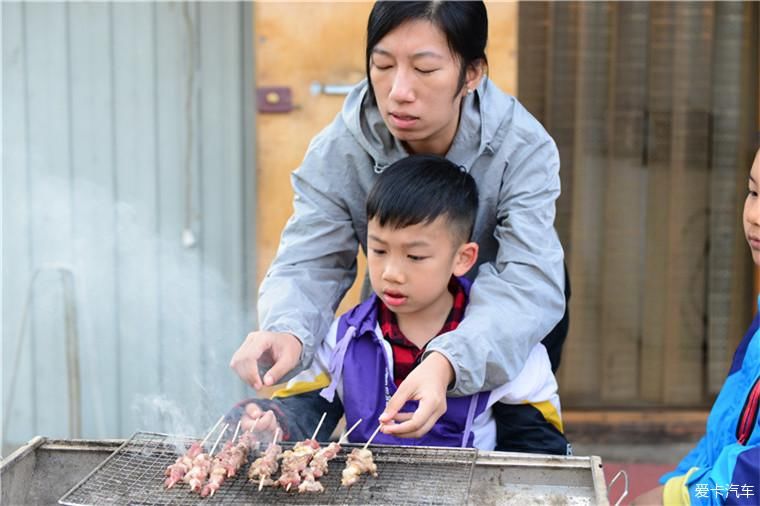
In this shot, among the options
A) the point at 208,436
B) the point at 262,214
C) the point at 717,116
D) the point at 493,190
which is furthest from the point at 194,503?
the point at 717,116

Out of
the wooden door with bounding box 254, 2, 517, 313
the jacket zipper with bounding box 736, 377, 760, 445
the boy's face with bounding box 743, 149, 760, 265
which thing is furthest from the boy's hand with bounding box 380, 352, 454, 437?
the wooden door with bounding box 254, 2, 517, 313

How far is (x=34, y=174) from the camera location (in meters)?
5.83

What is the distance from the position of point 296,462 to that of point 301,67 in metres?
3.20

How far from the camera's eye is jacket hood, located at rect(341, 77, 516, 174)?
3.18 m

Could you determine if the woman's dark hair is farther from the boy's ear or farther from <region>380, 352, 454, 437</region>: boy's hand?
<region>380, 352, 454, 437</region>: boy's hand

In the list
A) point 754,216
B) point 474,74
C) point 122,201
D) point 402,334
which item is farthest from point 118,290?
point 754,216

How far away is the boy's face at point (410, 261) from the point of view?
2965mm

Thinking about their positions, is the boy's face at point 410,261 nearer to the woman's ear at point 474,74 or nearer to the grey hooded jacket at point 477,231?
the grey hooded jacket at point 477,231

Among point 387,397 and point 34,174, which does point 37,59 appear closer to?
point 34,174

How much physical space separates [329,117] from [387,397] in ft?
9.06

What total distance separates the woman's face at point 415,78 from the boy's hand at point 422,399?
2.38 ft

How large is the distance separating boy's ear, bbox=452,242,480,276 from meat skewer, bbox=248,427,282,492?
0.79 metres

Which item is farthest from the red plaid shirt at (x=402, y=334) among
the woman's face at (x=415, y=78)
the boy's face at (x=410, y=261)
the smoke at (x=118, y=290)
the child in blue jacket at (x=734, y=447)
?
the smoke at (x=118, y=290)

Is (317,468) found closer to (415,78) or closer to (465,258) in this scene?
(465,258)
